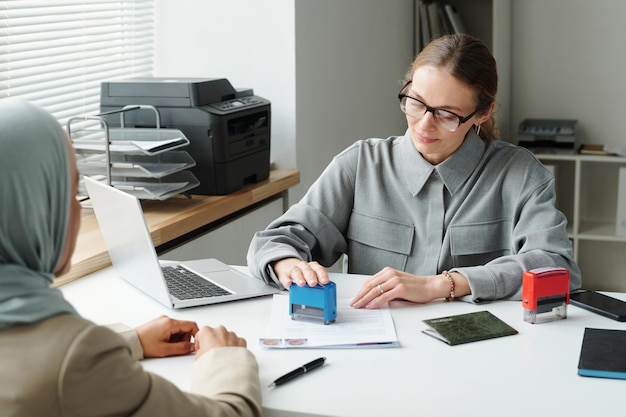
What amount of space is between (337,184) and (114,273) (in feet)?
1.97

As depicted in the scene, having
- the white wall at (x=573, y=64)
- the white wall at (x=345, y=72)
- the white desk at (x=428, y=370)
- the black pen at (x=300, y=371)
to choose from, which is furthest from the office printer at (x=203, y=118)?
the white wall at (x=573, y=64)

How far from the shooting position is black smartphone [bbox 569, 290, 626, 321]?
5.85 feet

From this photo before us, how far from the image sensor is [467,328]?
1688 millimetres

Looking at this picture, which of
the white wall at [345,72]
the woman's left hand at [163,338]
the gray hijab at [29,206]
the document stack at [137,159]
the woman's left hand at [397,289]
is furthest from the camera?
the white wall at [345,72]

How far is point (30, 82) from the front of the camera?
2771 mm

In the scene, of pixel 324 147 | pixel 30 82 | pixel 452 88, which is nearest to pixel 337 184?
pixel 452 88

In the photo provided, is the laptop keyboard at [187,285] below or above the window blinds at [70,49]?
below

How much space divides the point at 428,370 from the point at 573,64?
124 inches

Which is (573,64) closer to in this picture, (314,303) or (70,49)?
(70,49)

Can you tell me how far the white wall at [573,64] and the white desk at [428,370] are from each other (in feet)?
8.77

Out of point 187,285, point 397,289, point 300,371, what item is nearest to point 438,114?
point 397,289

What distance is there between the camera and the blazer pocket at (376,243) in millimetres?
2209

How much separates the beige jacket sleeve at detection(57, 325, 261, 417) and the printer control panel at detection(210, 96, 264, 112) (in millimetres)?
1712

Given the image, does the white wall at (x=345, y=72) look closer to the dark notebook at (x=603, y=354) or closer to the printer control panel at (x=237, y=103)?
the printer control panel at (x=237, y=103)
